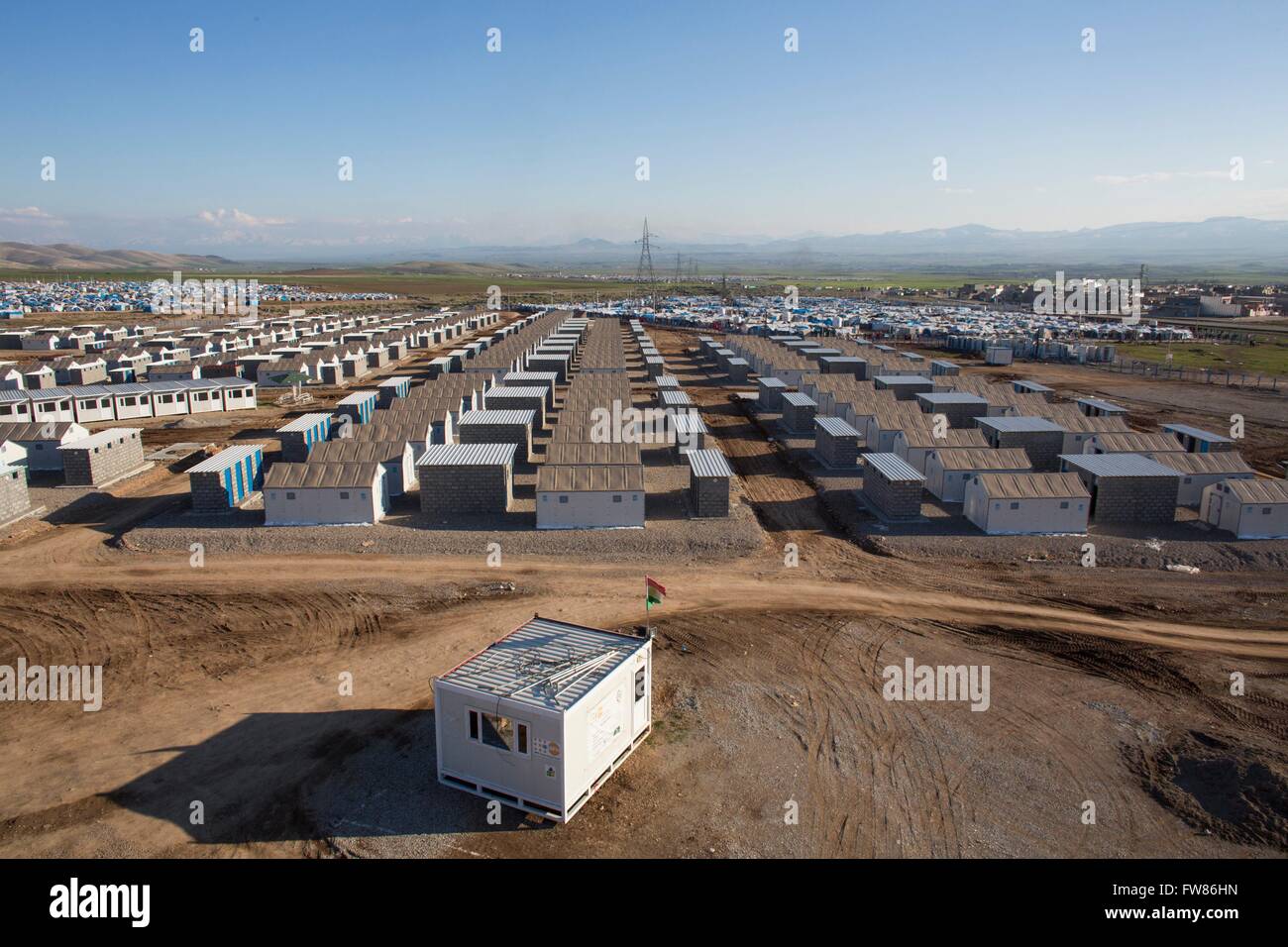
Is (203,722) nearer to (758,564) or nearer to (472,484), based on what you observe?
(472,484)

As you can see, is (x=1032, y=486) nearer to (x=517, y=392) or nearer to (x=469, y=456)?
(x=469, y=456)

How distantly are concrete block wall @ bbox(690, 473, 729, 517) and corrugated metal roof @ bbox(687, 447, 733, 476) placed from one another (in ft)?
0.70

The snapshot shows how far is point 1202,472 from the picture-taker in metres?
27.0

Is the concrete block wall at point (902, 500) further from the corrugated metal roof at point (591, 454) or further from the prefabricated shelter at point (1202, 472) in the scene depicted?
the prefabricated shelter at point (1202, 472)

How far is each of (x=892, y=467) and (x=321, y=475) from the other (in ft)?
64.0

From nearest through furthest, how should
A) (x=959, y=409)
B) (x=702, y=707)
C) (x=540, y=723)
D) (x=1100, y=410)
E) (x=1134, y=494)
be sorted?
(x=540, y=723) < (x=702, y=707) < (x=1134, y=494) < (x=959, y=409) < (x=1100, y=410)

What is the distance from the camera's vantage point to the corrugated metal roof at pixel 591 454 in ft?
87.2

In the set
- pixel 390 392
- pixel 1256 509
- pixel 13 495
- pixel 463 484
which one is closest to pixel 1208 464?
pixel 1256 509

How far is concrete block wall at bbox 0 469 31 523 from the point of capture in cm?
2566

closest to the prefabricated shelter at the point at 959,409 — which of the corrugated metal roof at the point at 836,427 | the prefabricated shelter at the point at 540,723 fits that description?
the corrugated metal roof at the point at 836,427

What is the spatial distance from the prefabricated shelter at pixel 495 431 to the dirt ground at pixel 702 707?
9.50 m

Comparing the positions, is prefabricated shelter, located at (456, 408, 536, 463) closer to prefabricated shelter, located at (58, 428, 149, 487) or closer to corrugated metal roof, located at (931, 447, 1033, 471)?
prefabricated shelter, located at (58, 428, 149, 487)
